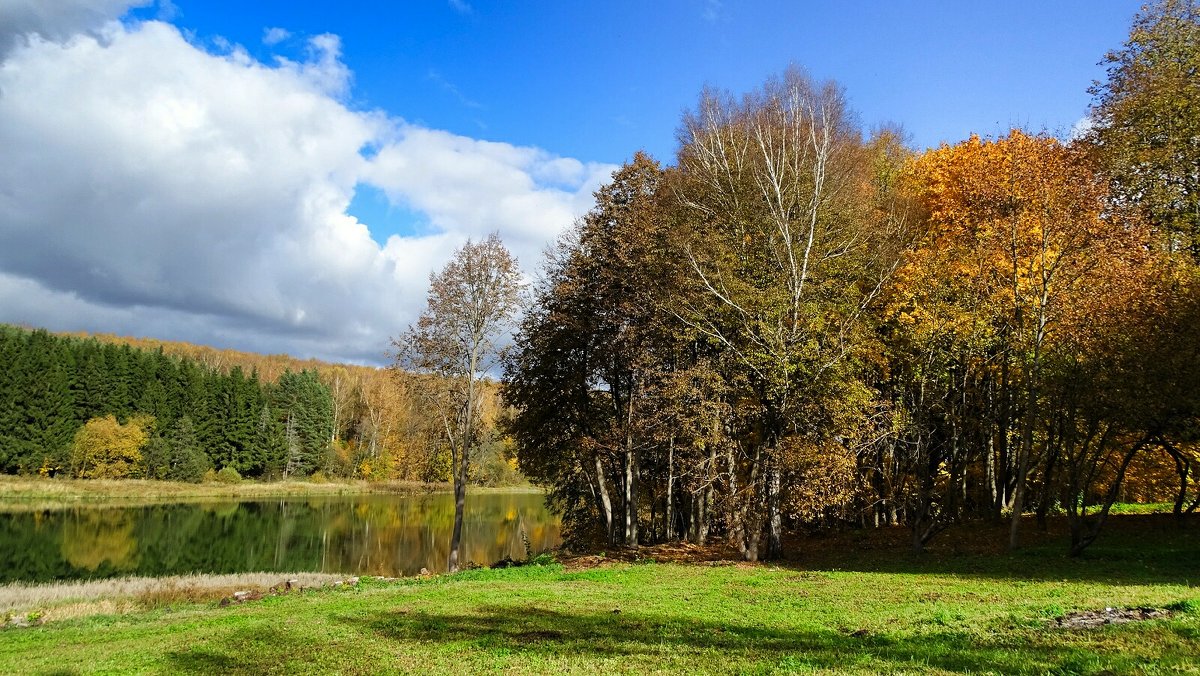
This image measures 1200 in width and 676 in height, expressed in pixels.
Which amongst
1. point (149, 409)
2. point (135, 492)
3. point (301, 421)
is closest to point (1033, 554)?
point (135, 492)

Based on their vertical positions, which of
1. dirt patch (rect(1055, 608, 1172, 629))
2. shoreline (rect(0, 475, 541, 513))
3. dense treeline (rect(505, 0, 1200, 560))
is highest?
dense treeline (rect(505, 0, 1200, 560))

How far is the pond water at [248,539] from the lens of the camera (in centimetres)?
3812

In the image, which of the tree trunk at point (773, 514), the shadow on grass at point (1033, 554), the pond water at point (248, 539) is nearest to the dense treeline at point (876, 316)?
the tree trunk at point (773, 514)

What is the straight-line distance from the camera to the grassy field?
335 inches

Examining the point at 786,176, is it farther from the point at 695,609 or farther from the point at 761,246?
the point at 695,609

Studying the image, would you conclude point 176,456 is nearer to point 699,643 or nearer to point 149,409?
point 149,409

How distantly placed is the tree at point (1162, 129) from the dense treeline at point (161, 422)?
5637cm

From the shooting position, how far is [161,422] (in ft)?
318

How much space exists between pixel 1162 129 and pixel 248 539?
59.5 m

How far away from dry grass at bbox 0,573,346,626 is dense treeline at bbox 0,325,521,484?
124ft

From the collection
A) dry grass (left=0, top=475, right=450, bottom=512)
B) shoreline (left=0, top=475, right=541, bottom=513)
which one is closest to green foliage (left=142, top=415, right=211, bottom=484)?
shoreline (left=0, top=475, right=541, bottom=513)

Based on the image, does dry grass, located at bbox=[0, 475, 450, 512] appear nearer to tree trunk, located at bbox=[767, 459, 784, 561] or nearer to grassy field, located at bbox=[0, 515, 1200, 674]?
tree trunk, located at bbox=[767, 459, 784, 561]

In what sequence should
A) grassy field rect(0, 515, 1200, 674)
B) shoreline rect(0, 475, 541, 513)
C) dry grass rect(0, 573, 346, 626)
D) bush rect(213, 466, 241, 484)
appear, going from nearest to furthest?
grassy field rect(0, 515, 1200, 674) < dry grass rect(0, 573, 346, 626) < shoreline rect(0, 475, 541, 513) < bush rect(213, 466, 241, 484)

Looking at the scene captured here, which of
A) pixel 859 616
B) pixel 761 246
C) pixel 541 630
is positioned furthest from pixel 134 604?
pixel 761 246
